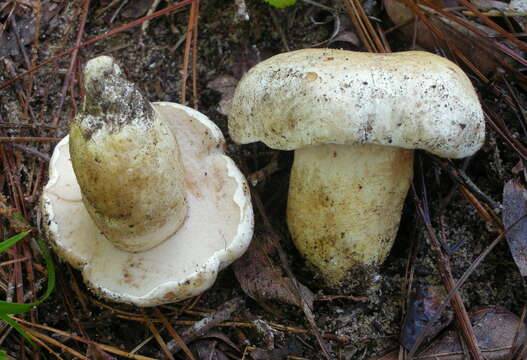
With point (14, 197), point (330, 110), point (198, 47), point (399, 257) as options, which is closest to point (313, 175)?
point (330, 110)

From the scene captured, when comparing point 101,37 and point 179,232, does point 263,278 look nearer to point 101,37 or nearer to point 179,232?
point 179,232

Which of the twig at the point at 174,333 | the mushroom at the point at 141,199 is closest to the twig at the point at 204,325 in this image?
the twig at the point at 174,333

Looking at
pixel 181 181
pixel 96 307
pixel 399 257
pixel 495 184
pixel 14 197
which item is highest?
pixel 181 181

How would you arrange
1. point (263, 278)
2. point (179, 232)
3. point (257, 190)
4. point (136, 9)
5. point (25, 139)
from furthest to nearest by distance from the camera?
→ 1. point (136, 9)
2. point (257, 190)
3. point (25, 139)
4. point (263, 278)
5. point (179, 232)

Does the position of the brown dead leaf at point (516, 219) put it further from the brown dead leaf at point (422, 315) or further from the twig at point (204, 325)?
the twig at point (204, 325)

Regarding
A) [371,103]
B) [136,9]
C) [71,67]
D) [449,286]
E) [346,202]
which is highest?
[371,103]

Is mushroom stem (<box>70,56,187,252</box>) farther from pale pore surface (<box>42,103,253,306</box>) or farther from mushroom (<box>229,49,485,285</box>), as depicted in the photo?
mushroom (<box>229,49,485,285</box>)

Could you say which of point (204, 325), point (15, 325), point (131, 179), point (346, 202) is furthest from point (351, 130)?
point (15, 325)

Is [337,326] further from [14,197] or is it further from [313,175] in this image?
[14,197]
